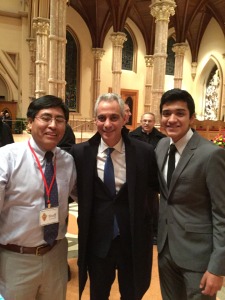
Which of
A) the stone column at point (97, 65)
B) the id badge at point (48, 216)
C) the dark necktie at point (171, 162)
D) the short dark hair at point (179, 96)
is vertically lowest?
the id badge at point (48, 216)

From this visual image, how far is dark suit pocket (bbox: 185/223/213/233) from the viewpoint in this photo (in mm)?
1692

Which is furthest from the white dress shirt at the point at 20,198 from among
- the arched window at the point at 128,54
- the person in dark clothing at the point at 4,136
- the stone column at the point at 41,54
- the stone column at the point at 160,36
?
the arched window at the point at 128,54

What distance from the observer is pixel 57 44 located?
10312mm

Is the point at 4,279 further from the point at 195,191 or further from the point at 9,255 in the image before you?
the point at 195,191

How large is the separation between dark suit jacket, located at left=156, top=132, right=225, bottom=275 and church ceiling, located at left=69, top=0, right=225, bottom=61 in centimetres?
1686

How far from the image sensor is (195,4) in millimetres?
17781

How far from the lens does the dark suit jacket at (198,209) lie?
1.62 meters

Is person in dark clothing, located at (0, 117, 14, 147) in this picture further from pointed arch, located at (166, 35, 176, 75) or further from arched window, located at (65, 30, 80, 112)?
pointed arch, located at (166, 35, 176, 75)

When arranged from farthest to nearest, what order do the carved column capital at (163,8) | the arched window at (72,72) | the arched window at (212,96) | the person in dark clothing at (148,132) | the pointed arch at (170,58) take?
the pointed arch at (170,58), the arched window at (212,96), the arched window at (72,72), the carved column capital at (163,8), the person in dark clothing at (148,132)

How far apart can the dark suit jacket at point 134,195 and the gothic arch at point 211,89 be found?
788 inches

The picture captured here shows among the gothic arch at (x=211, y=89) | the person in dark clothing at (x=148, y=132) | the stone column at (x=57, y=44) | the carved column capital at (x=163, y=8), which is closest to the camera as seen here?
the person in dark clothing at (x=148, y=132)

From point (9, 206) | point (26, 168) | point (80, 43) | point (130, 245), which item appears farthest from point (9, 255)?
point (80, 43)

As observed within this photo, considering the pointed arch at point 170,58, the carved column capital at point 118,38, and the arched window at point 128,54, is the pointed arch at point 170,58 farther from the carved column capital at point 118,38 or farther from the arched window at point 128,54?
the carved column capital at point 118,38

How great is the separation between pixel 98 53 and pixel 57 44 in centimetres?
917
